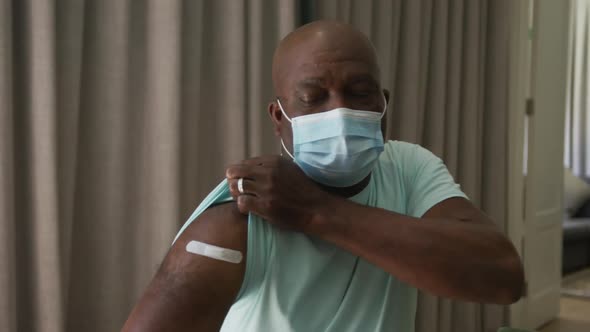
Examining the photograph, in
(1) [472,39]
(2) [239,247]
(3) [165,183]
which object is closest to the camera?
(2) [239,247]

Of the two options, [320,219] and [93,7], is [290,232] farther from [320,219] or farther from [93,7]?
[93,7]

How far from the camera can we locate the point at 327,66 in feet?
2.97

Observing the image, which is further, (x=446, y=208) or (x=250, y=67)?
(x=250, y=67)

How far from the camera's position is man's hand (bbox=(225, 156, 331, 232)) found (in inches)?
31.7

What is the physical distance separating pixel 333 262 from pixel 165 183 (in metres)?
0.98

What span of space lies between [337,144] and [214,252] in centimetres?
31

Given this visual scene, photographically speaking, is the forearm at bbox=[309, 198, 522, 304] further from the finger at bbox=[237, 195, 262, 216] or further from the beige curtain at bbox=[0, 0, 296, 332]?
the beige curtain at bbox=[0, 0, 296, 332]

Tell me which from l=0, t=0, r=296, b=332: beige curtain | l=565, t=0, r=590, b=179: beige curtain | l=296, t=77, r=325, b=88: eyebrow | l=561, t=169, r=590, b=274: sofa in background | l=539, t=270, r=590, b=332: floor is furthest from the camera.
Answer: l=565, t=0, r=590, b=179: beige curtain

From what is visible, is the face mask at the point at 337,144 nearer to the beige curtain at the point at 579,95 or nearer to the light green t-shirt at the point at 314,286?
the light green t-shirt at the point at 314,286

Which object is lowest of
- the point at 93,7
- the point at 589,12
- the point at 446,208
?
the point at 446,208

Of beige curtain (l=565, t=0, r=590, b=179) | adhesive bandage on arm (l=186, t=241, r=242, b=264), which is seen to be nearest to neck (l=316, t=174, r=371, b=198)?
adhesive bandage on arm (l=186, t=241, r=242, b=264)

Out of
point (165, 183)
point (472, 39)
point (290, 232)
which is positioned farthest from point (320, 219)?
point (472, 39)

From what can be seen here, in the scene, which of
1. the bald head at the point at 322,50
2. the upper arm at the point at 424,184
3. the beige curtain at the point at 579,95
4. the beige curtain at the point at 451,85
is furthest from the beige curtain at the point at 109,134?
the beige curtain at the point at 579,95

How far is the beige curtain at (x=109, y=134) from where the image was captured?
1485 mm
